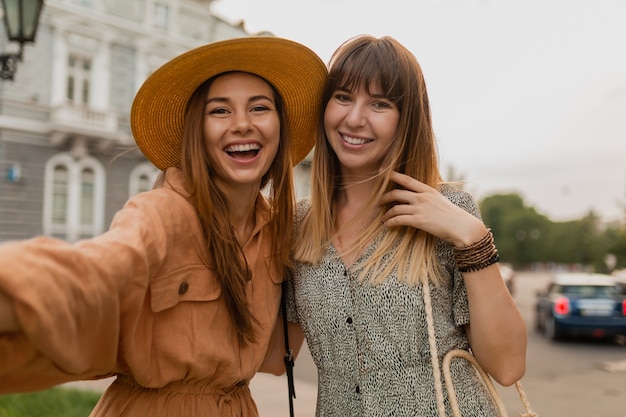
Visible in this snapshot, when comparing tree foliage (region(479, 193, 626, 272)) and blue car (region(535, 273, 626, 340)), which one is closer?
blue car (region(535, 273, 626, 340))

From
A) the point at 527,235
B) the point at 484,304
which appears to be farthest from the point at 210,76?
the point at 527,235

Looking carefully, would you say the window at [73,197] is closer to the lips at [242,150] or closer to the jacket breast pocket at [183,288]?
the lips at [242,150]

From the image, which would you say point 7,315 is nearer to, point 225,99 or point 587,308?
point 225,99

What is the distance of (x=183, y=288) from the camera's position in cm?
187

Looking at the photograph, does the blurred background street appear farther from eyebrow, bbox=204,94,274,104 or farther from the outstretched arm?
eyebrow, bbox=204,94,274,104

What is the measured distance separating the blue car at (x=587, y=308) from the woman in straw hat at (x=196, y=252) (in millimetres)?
11540

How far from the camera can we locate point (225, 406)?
6.58 ft

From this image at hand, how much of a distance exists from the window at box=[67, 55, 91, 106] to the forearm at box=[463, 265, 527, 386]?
60.6 feet

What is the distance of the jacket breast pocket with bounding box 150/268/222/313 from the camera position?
5.83 feet

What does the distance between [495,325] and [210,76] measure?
1.33 metres

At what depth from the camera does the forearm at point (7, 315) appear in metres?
1.05

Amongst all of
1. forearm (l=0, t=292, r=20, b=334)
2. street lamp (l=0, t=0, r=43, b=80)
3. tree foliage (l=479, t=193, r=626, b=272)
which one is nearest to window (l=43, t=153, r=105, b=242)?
street lamp (l=0, t=0, r=43, b=80)

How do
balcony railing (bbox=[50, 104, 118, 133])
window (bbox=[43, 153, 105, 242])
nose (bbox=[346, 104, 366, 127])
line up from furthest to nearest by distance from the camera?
window (bbox=[43, 153, 105, 242]), balcony railing (bbox=[50, 104, 118, 133]), nose (bbox=[346, 104, 366, 127])

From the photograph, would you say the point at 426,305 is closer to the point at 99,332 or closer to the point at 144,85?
the point at 99,332
